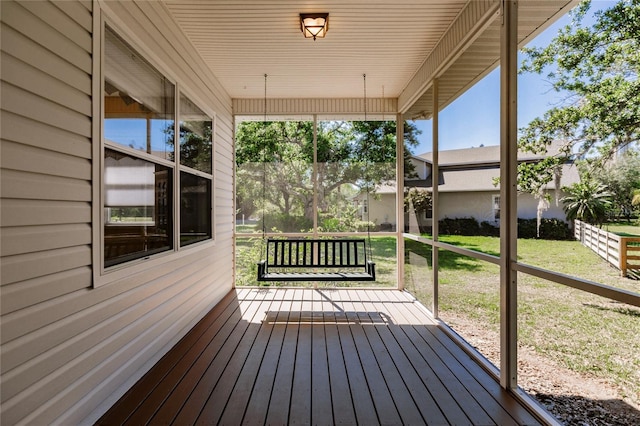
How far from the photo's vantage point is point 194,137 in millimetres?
3586

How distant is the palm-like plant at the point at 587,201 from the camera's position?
1564 mm

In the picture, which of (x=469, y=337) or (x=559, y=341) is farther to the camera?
(x=469, y=337)

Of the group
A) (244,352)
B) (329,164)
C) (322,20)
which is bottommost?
(244,352)

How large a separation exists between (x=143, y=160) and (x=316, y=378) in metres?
2.08

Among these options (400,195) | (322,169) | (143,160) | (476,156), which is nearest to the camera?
(143,160)

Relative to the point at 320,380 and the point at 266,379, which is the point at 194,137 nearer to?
the point at 266,379

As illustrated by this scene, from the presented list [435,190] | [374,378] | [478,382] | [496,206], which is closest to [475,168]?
[496,206]

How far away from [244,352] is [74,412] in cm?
128

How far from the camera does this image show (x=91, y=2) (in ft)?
6.14

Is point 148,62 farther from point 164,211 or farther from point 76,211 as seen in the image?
point 76,211

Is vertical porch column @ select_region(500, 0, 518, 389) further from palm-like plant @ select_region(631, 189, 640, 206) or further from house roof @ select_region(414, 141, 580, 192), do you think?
palm-like plant @ select_region(631, 189, 640, 206)

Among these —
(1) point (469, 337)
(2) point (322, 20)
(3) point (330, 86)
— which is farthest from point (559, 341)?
(3) point (330, 86)

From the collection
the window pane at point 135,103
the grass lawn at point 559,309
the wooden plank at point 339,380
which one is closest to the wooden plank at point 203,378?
the wooden plank at point 339,380

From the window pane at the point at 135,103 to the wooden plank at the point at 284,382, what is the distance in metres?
1.96
